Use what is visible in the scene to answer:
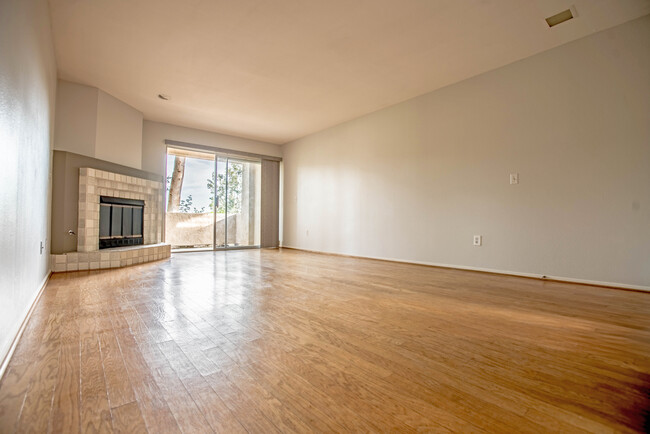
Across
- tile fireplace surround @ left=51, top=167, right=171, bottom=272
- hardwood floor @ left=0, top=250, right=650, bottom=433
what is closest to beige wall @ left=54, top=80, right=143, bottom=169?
tile fireplace surround @ left=51, top=167, right=171, bottom=272

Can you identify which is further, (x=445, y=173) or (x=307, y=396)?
(x=445, y=173)

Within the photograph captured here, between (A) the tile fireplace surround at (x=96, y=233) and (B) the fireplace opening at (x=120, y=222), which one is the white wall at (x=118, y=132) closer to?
(A) the tile fireplace surround at (x=96, y=233)

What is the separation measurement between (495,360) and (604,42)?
11.2 ft

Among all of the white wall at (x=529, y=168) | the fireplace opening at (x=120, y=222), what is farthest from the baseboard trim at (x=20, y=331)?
the white wall at (x=529, y=168)

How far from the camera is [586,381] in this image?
1.19 metres

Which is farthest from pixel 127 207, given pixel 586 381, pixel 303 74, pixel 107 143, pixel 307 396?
pixel 586 381

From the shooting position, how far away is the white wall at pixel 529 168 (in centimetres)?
279

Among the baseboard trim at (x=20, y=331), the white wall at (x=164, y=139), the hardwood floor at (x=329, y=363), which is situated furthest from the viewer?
the white wall at (x=164, y=139)

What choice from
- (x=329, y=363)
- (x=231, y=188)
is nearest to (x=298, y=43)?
(x=329, y=363)

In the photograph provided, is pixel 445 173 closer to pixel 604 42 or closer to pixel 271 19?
pixel 604 42

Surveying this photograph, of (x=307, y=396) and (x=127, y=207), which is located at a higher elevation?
(x=127, y=207)

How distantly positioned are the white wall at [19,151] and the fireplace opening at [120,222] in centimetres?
191

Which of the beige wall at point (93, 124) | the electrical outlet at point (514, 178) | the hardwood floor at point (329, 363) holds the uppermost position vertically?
the beige wall at point (93, 124)

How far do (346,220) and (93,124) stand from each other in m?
4.11
